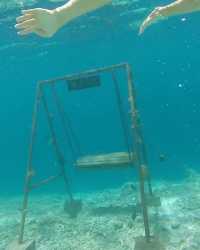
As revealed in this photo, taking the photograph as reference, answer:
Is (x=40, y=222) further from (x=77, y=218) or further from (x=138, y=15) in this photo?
(x=138, y=15)

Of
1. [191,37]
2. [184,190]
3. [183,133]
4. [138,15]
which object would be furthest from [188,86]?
[184,190]

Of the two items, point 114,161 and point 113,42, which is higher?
point 114,161

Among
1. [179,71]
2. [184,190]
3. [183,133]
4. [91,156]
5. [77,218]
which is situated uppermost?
[91,156]

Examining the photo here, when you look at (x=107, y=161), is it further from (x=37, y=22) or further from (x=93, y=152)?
(x=37, y=22)

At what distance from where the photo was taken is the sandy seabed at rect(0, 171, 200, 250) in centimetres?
1091

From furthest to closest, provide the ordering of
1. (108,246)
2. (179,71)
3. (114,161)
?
1. (179,71)
2. (108,246)
3. (114,161)

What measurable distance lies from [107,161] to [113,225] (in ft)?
10.5

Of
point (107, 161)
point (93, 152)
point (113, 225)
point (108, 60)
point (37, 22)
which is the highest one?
point (37, 22)

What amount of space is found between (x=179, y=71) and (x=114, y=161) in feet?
210

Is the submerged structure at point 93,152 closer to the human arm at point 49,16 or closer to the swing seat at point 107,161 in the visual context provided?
the swing seat at point 107,161

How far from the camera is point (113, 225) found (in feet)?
40.5

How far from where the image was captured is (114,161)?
10156mm

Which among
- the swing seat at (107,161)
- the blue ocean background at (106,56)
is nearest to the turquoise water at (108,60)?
the blue ocean background at (106,56)

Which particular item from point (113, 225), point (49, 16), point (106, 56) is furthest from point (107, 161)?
point (106, 56)
